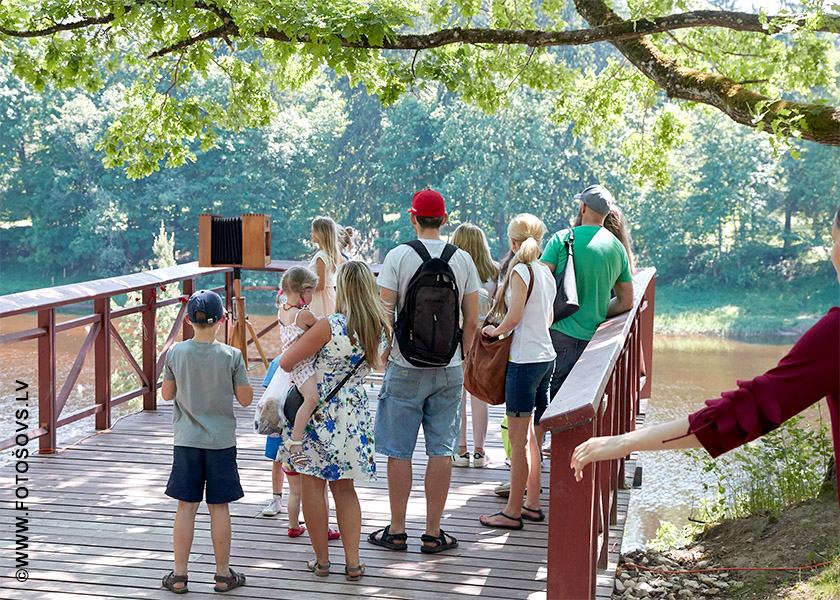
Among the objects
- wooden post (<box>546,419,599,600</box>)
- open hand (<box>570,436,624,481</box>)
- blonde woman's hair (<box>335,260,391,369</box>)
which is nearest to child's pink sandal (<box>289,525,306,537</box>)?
blonde woman's hair (<box>335,260,391,369</box>)

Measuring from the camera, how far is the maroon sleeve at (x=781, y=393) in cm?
150

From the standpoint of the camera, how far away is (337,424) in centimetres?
331

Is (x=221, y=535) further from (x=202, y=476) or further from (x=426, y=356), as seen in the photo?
(x=426, y=356)

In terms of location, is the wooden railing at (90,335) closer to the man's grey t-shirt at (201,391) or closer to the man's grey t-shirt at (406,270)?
the man's grey t-shirt at (201,391)

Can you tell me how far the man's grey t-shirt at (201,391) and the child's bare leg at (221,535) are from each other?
9.5 inches

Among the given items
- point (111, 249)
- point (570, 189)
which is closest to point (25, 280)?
point (111, 249)

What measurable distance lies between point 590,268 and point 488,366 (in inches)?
24.8

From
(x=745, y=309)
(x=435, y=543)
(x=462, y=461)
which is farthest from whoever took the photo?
(x=745, y=309)

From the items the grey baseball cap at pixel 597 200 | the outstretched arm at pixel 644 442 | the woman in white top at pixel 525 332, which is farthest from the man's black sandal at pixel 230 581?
the grey baseball cap at pixel 597 200

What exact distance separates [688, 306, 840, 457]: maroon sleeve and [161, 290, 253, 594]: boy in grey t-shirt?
6.63 ft

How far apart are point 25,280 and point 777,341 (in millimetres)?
31696

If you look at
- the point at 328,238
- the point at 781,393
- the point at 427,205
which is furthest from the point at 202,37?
the point at 781,393

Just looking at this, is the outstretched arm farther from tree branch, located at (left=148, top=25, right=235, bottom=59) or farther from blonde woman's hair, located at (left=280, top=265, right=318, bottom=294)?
tree branch, located at (left=148, top=25, right=235, bottom=59)

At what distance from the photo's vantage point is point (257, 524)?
160 inches
